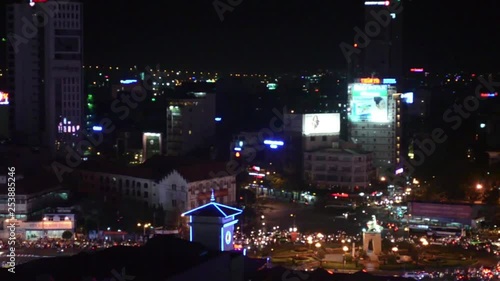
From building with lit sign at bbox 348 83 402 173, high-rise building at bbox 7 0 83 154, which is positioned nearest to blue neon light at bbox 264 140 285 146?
building with lit sign at bbox 348 83 402 173

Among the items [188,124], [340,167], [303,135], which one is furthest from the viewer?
[188,124]

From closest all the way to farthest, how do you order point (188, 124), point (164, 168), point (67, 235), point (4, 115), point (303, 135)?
point (67, 235) → point (164, 168) → point (303, 135) → point (4, 115) → point (188, 124)

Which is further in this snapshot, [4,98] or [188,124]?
[188,124]

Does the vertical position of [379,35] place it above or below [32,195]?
above

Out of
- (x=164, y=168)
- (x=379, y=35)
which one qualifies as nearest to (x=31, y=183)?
(x=164, y=168)

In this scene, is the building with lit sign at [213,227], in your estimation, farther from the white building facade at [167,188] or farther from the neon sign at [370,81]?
the neon sign at [370,81]

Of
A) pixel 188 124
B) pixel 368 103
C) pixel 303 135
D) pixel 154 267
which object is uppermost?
pixel 368 103

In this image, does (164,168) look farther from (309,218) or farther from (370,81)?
(370,81)

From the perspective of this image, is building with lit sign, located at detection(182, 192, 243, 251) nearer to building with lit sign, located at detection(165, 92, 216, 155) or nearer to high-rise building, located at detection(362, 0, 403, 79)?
building with lit sign, located at detection(165, 92, 216, 155)
